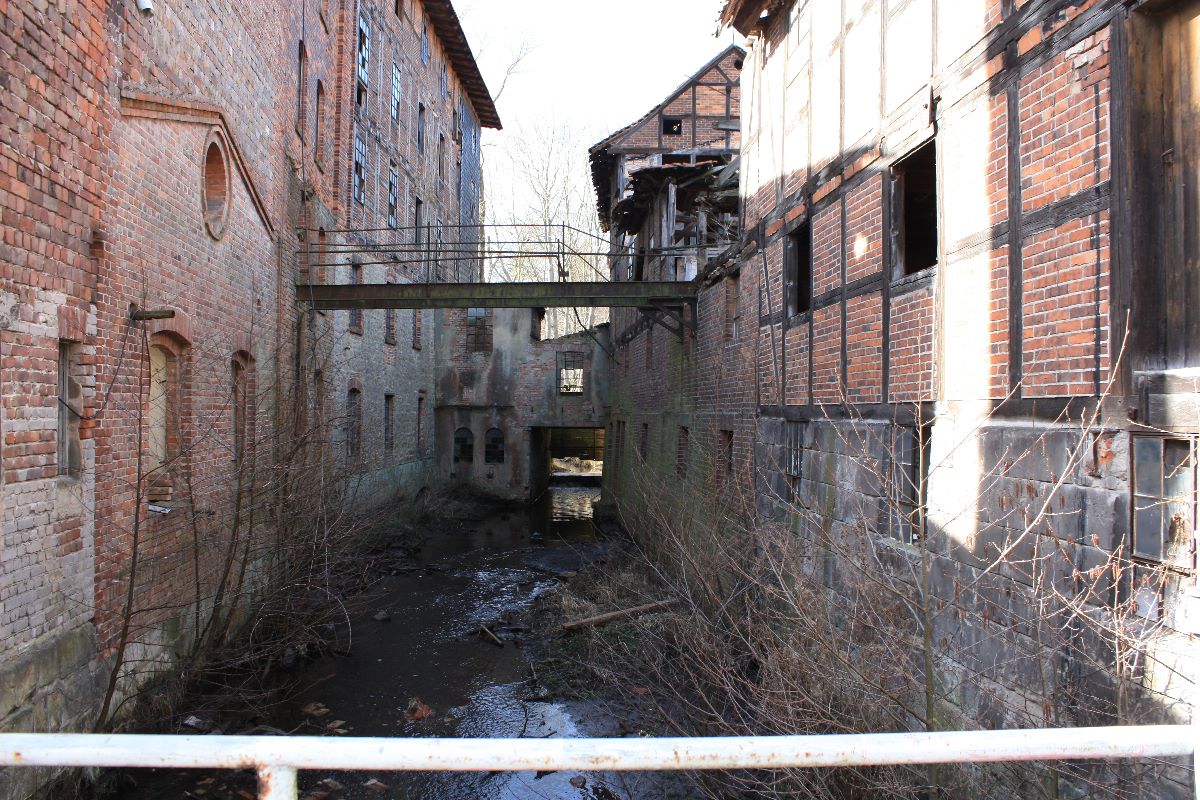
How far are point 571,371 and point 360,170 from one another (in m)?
9.97

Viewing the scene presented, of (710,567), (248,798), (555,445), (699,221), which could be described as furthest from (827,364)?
(555,445)

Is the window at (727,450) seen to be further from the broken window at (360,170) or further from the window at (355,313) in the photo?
the broken window at (360,170)

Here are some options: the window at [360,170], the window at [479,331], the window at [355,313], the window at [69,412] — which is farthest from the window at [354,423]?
the window at [69,412]

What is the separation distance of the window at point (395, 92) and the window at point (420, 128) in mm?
2065

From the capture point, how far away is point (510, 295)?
44.3ft

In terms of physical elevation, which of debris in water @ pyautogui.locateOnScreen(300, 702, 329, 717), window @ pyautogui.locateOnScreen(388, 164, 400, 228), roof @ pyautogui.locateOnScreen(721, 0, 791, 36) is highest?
window @ pyautogui.locateOnScreen(388, 164, 400, 228)

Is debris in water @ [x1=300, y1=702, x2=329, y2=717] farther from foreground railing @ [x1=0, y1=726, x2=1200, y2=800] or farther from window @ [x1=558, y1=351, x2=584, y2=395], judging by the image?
window @ [x1=558, y1=351, x2=584, y2=395]

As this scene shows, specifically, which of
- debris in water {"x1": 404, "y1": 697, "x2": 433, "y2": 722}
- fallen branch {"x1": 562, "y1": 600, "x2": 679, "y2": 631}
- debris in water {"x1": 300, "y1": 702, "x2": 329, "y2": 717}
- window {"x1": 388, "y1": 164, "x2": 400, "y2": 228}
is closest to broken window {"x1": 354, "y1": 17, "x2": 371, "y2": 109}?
window {"x1": 388, "y1": 164, "x2": 400, "y2": 228}

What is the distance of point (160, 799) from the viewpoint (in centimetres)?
599

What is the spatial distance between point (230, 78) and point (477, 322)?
599 inches

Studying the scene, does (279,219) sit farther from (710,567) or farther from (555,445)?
(555,445)

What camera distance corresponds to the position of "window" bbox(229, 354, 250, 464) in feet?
30.2

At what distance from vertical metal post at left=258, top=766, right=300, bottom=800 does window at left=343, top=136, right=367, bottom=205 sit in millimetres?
16435

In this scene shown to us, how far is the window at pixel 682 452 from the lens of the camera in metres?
13.2
